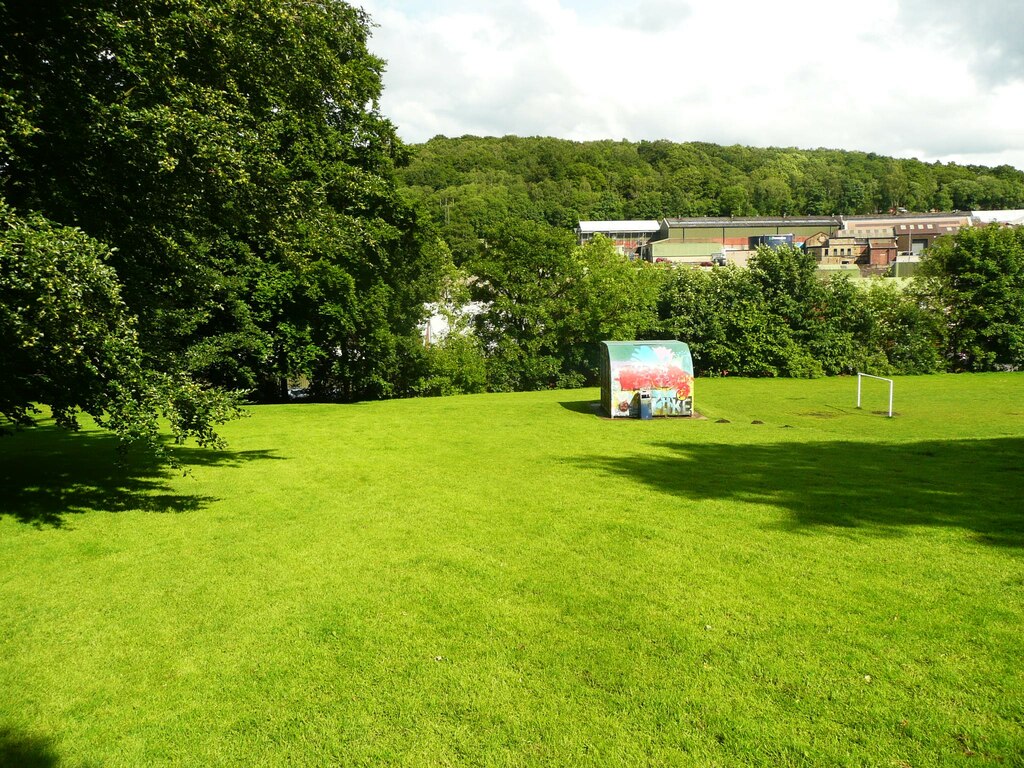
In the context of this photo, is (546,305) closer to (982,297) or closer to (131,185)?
(982,297)

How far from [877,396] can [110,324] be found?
27788mm

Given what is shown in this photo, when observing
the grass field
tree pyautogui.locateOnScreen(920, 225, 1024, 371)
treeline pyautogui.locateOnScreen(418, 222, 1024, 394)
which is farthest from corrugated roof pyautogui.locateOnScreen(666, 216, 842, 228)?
the grass field

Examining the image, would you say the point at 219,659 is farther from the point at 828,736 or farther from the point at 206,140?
the point at 206,140

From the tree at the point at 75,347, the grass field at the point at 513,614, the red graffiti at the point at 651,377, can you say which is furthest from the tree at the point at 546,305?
the tree at the point at 75,347

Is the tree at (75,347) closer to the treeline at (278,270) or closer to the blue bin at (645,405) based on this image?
the treeline at (278,270)

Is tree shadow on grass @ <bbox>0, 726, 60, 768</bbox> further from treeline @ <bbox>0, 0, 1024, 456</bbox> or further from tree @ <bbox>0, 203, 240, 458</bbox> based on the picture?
treeline @ <bbox>0, 0, 1024, 456</bbox>

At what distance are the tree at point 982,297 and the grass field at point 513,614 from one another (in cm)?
2688

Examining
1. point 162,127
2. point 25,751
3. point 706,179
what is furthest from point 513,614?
point 706,179

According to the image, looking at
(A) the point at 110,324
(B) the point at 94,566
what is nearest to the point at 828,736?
(B) the point at 94,566

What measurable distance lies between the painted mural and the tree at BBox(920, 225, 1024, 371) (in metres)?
23.1

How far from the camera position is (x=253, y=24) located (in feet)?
38.6

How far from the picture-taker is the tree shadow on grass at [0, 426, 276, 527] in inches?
451

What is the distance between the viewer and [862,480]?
13.1 metres

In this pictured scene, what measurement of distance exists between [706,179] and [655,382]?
128 metres
